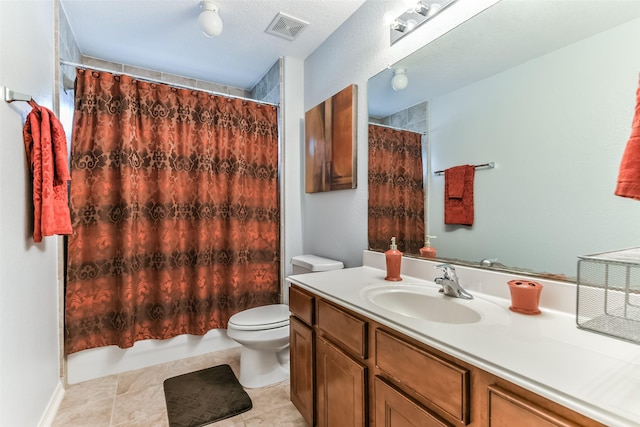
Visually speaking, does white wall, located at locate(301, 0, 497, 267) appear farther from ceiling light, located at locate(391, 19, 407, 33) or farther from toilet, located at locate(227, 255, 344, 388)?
toilet, located at locate(227, 255, 344, 388)

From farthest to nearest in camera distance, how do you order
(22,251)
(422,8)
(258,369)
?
(258,369) → (422,8) → (22,251)

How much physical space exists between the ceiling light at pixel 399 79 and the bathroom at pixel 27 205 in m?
0.09

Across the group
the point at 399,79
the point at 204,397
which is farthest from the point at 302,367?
the point at 399,79

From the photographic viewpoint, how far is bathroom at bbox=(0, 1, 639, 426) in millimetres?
926

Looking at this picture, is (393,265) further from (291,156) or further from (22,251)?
(22,251)

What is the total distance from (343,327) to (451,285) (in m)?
0.47

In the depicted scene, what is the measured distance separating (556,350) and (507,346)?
10 centimetres

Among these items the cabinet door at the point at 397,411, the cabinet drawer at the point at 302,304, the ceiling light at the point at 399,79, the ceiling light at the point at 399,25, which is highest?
the ceiling light at the point at 399,25

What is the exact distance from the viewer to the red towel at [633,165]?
0.62 metres

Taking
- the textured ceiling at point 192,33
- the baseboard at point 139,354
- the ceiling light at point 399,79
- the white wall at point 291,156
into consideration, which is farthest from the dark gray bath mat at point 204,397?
the textured ceiling at point 192,33

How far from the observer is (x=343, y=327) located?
1149 mm

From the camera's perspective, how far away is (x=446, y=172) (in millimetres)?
1394

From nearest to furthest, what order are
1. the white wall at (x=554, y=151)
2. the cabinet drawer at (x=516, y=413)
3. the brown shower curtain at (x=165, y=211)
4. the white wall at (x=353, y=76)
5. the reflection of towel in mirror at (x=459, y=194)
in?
1. the cabinet drawer at (x=516, y=413)
2. the white wall at (x=554, y=151)
3. the reflection of towel in mirror at (x=459, y=194)
4. the white wall at (x=353, y=76)
5. the brown shower curtain at (x=165, y=211)

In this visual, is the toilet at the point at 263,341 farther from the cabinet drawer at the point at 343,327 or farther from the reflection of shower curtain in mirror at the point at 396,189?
the cabinet drawer at the point at 343,327
